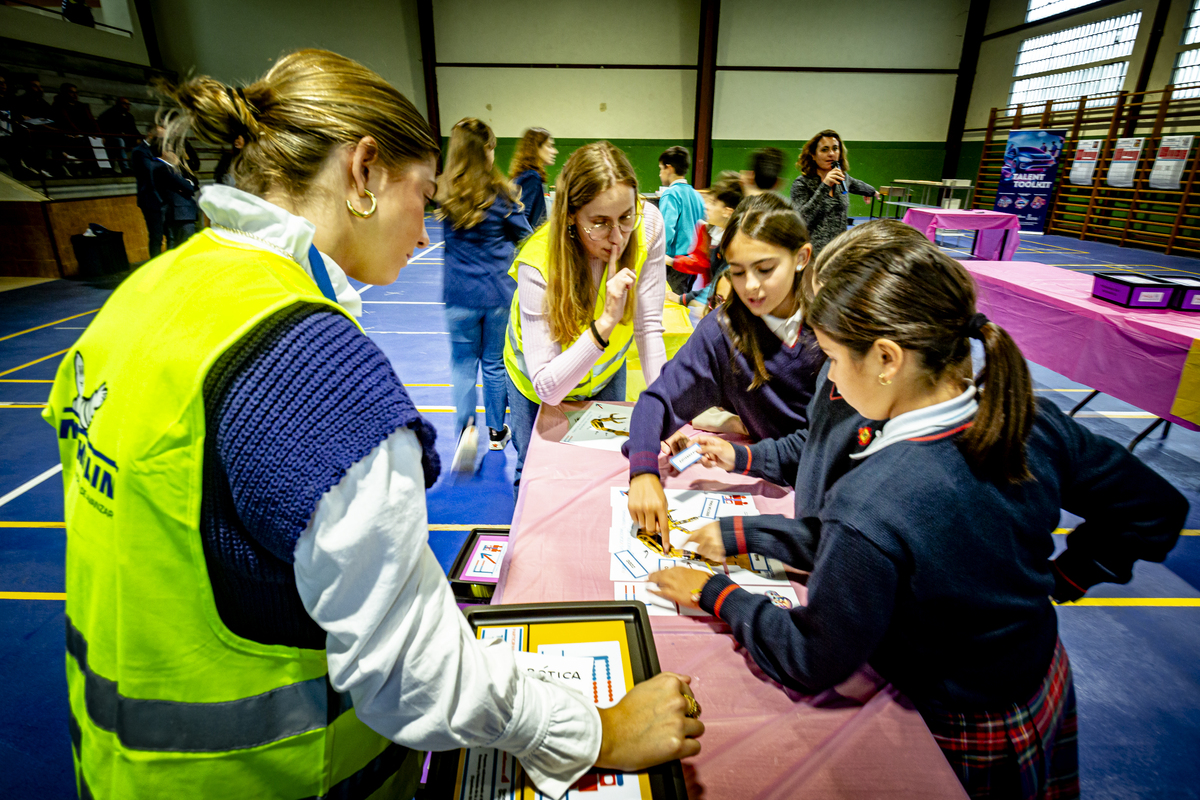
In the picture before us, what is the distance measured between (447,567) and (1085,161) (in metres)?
14.1

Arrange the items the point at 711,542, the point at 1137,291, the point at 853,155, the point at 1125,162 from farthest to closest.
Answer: the point at 853,155
the point at 1125,162
the point at 1137,291
the point at 711,542

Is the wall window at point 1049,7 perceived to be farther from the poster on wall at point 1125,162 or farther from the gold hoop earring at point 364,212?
the gold hoop earring at point 364,212

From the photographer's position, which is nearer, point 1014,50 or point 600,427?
point 600,427

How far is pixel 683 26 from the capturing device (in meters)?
13.3

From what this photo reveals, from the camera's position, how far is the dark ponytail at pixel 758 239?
165 cm

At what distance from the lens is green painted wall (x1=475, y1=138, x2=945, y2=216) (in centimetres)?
1408

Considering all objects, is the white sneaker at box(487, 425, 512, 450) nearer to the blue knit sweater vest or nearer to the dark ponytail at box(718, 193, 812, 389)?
the dark ponytail at box(718, 193, 812, 389)

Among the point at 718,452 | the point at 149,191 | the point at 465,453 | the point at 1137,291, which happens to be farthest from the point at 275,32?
the point at 1137,291

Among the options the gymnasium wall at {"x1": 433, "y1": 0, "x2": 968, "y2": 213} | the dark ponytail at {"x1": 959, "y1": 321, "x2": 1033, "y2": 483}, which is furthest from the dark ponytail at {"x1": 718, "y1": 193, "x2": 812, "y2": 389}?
the gymnasium wall at {"x1": 433, "y1": 0, "x2": 968, "y2": 213}

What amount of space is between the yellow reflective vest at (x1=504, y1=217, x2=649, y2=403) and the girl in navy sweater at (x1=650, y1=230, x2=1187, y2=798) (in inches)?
41.0

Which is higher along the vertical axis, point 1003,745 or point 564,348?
point 564,348

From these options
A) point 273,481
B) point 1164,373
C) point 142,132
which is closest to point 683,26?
point 142,132

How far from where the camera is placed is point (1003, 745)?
93 centimetres

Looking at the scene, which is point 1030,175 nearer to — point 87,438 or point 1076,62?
point 1076,62
